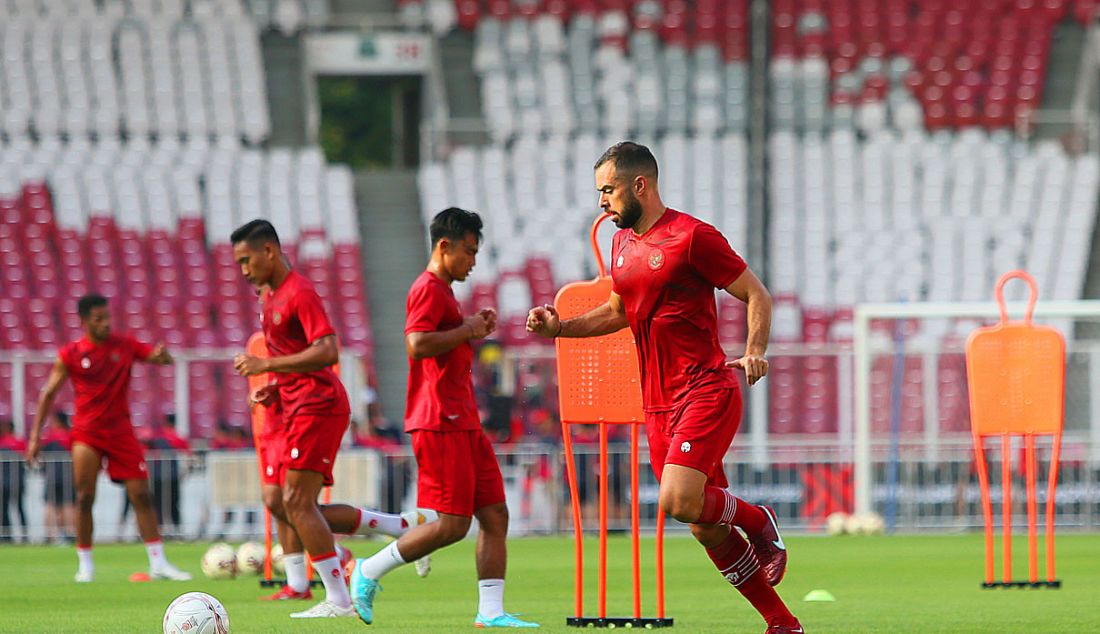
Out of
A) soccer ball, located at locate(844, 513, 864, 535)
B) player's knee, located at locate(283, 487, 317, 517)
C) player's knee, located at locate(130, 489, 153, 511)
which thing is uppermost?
player's knee, located at locate(283, 487, 317, 517)

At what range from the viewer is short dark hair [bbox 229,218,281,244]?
31.8ft

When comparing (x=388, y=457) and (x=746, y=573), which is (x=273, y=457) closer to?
(x=746, y=573)

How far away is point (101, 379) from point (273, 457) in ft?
13.5

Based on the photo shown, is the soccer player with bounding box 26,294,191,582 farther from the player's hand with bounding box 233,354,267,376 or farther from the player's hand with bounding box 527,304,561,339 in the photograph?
the player's hand with bounding box 527,304,561,339

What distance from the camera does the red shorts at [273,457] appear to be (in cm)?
994

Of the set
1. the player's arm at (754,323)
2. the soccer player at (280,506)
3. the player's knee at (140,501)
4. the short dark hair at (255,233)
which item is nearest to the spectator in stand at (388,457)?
the player's knee at (140,501)

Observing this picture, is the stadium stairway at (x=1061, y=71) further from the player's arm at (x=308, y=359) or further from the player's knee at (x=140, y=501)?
the player's arm at (x=308, y=359)

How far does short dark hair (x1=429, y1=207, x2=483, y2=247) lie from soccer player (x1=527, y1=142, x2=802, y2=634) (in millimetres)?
1465

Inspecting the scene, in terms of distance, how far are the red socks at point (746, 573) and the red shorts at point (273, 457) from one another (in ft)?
10.2

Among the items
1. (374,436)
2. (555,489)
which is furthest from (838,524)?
(374,436)

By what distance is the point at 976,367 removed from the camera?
11.3m

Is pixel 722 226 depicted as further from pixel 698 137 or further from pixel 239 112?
pixel 239 112

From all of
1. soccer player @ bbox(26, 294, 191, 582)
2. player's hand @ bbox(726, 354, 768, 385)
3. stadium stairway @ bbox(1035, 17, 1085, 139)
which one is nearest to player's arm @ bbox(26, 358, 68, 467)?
soccer player @ bbox(26, 294, 191, 582)

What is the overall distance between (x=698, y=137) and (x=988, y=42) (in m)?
5.61
